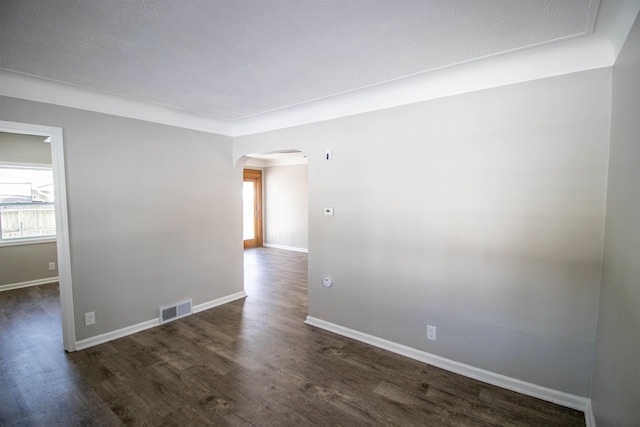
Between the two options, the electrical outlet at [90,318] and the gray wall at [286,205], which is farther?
the gray wall at [286,205]

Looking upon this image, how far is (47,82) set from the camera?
259 cm

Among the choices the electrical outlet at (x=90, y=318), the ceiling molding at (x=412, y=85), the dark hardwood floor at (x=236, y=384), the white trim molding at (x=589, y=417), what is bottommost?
the dark hardwood floor at (x=236, y=384)

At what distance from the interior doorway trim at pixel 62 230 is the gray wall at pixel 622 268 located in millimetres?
4128

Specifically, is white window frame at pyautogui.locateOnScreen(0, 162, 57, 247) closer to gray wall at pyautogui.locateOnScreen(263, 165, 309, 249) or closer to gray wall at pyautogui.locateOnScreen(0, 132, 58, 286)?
gray wall at pyautogui.locateOnScreen(0, 132, 58, 286)

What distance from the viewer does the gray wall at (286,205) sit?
8148 mm

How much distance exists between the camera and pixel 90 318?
2975 millimetres

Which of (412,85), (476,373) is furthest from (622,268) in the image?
(412,85)

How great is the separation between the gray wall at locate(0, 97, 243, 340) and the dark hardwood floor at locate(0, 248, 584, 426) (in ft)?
1.59

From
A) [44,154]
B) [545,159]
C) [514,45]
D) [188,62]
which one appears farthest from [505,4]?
[44,154]

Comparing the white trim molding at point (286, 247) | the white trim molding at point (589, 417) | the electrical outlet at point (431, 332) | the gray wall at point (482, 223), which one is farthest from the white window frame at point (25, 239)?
the white trim molding at point (589, 417)

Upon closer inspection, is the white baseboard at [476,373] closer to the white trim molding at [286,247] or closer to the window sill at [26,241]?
the white trim molding at [286,247]

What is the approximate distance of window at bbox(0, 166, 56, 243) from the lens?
4797 millimetres

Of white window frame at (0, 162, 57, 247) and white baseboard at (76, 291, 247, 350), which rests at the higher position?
white window frame at (0, 162, 57, 247)

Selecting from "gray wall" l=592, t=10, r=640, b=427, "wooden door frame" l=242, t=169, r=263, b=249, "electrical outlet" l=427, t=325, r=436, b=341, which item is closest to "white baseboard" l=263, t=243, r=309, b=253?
"wooden door frame" l=242, t=169, r=263, b=249
